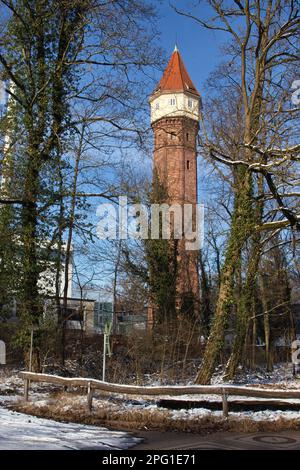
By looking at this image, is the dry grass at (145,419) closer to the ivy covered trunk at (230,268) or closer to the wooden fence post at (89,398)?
the wooden fence post at (89,398)

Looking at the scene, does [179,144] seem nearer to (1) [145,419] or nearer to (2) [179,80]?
(1) [145,419]

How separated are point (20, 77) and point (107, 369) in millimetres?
10120

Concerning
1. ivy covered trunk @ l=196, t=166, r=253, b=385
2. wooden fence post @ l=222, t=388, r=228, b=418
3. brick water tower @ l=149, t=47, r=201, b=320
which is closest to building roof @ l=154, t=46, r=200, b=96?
brick water tower @ l=149, t=47, r=201, b=320

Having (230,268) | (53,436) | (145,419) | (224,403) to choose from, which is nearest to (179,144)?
(230,268)

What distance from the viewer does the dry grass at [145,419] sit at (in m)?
10.3

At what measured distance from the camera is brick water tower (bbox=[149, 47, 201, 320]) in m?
21.3

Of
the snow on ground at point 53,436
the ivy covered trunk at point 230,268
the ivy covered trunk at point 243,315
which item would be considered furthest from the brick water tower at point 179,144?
the snow on ground at point 53,436

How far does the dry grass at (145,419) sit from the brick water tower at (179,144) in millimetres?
9433

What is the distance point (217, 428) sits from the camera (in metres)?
10.3

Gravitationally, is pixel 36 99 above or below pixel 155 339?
above

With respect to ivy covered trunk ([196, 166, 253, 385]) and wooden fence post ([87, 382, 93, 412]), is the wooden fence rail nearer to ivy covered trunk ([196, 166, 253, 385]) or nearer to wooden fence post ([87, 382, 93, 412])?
wooden fence post ([87, 382, 93, 412])

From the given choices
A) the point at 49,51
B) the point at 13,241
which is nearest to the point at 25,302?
the point at 13,241

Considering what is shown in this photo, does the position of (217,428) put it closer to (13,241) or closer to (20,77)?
(13,241)

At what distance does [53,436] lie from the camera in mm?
8383
